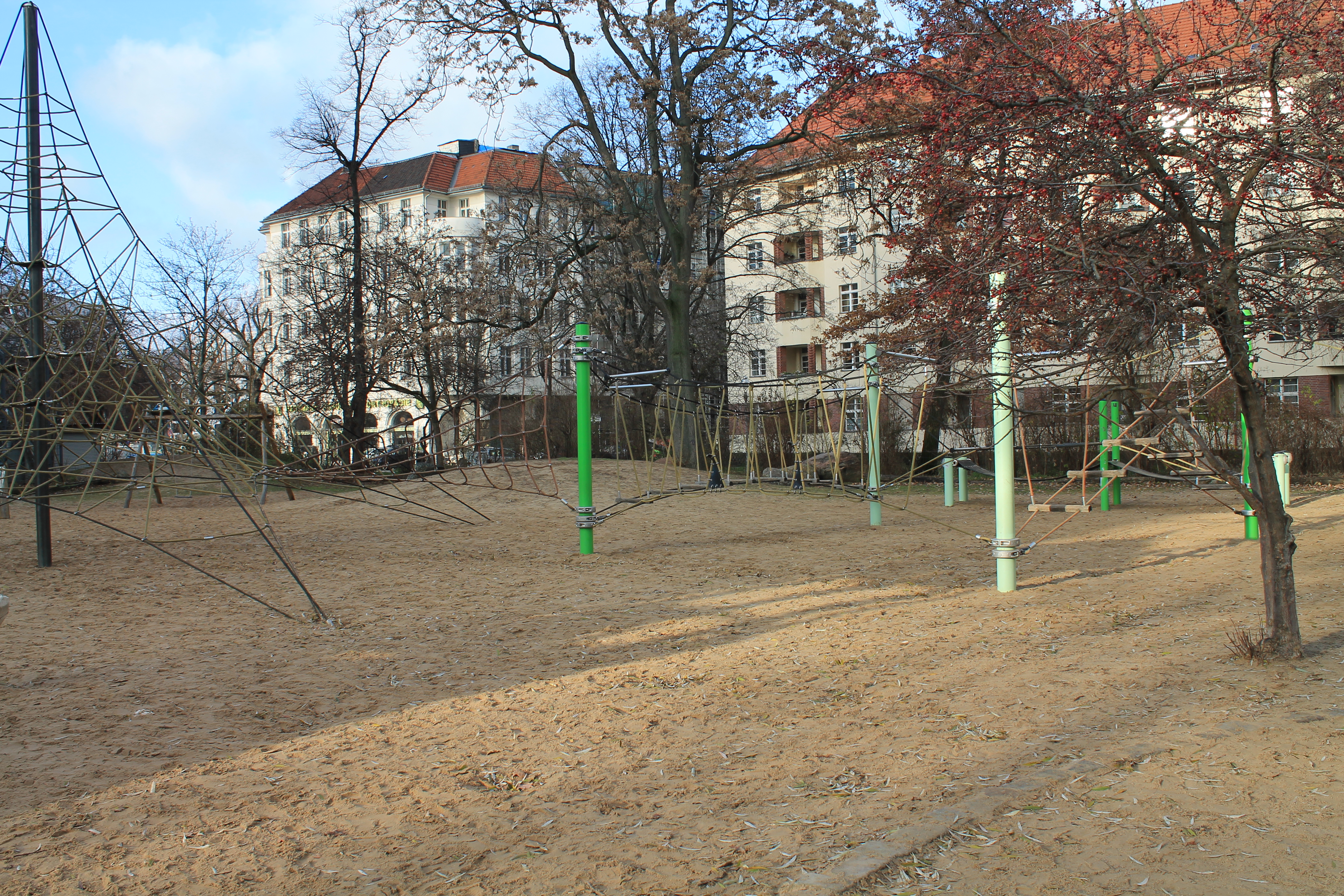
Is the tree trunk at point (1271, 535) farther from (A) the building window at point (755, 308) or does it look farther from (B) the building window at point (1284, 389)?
(A) the building window at point (755, 308)

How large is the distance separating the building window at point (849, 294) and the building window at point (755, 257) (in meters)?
4.11

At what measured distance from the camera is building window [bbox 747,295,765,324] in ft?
87.8

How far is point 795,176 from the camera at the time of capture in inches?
880

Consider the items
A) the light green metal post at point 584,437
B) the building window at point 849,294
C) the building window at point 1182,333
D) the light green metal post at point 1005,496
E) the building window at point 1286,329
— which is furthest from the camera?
the building window at point 849,294

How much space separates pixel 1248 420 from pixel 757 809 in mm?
3298

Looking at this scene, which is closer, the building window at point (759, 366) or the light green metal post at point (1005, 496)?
the light green metal post at point (1005, 496)

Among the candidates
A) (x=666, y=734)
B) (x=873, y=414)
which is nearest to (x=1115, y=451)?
(x=873, y=414)

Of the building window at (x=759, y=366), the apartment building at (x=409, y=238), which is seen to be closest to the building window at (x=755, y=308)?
the building window at (x=759, y=366)

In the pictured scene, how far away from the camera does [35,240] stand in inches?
351

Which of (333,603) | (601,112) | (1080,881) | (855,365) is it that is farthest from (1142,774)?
(601,112)

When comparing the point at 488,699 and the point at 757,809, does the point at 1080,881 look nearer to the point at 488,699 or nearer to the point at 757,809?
the point at 757,809

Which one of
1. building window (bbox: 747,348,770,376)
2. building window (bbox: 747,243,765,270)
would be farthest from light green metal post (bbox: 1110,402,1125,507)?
building window (bbox: 747,348,770,376)

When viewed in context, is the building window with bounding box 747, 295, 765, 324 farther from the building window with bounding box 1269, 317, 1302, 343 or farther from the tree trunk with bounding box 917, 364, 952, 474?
the building window with bounding box 1269, 317, 1302, 343

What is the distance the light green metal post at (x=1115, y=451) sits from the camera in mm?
12250
